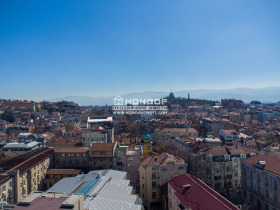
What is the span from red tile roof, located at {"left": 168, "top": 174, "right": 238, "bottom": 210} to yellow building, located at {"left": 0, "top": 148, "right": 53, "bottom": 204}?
15681 mm

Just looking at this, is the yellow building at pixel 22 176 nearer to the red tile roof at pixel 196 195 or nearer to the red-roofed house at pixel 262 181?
the red tile roof at pixel 196 195

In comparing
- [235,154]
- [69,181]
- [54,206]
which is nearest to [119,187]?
[69,181]

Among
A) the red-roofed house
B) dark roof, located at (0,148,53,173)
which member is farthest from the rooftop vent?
dark roof, located at (0,148,53,173)

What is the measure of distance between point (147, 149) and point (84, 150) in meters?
12.8

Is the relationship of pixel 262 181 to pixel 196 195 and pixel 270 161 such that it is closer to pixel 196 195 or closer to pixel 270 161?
pixel 270 161

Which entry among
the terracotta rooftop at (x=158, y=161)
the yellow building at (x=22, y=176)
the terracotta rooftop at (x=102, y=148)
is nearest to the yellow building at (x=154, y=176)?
the terracotta rooftop at (x=158, y=161)

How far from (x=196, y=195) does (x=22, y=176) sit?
18.6m

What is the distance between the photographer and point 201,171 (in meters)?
30.5

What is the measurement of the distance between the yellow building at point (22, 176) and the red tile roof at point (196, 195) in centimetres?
1568

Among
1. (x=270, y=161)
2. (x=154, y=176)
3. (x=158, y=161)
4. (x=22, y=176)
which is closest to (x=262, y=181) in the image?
(x=270, y=161)

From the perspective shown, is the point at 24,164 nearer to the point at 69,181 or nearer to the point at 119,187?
the point at 69,181

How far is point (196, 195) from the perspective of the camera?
58.7ft

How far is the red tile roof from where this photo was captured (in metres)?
15.8

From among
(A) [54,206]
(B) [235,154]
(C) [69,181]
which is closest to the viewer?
(A) [54,206]
